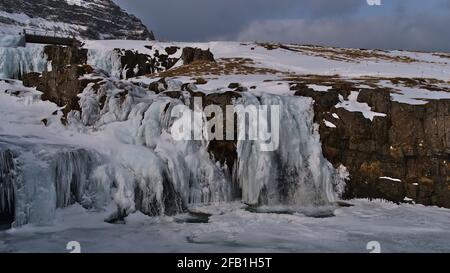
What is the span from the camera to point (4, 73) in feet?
93.0

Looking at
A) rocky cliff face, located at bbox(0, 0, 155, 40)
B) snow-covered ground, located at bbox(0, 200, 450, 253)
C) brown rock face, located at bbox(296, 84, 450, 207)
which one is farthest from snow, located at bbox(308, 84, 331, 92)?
rocky cliff face, located at bbox(0, 0, 155, 40)

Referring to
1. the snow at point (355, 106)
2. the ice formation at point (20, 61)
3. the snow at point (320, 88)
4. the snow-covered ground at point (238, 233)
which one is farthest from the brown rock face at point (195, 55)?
the snow-covered ground at point (238, 233)

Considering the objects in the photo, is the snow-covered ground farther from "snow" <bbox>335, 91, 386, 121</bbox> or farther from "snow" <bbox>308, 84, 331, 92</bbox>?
"snow" <bbox>308, 84, 331, 92</bbox>

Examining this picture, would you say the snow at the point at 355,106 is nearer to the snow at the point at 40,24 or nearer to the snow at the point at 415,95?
the snow at the point at 415,95

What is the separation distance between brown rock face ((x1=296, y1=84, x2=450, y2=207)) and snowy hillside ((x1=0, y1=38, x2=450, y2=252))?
0.04 meters

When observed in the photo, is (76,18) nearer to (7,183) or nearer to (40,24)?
(40,24)

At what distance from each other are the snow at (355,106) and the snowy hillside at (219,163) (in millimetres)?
69

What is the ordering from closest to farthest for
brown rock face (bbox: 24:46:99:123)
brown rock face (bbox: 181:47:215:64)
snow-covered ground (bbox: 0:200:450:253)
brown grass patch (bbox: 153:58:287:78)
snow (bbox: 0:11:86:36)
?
snow-covered ground (bbox: 0:200:450:253), brown rock face (bbox: 24:46:99:123), brown grass patch (bbox: 153:58:287:78), brown rock face (bbox: 181:47:215:64), snow (bbox: 0:11:86:36)

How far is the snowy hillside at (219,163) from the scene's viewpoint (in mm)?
12000

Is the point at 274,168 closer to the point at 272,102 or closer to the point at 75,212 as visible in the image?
the point at 272,102

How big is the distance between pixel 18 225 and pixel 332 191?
10.4 metres

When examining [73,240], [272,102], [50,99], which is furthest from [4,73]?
[73,240]

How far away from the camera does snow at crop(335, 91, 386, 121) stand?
1719cm

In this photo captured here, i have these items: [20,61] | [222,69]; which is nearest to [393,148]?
[222,69]
